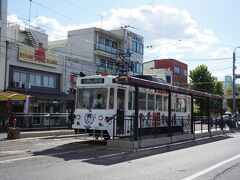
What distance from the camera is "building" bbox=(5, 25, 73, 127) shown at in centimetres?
3136

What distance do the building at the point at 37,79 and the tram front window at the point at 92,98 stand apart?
9.21 metres

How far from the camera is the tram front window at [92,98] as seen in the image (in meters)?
18.0

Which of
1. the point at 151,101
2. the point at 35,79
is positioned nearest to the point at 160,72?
the point at 35,79

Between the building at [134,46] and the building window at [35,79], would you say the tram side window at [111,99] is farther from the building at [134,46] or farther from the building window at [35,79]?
the building at [134,46]

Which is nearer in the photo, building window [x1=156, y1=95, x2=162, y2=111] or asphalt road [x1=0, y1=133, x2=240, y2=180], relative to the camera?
asphalt road [x1=0, y1=133, x2=240, y2=180]

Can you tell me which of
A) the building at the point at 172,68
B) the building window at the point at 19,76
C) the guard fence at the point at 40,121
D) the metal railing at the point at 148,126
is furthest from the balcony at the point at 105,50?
the building at the point at 172,68

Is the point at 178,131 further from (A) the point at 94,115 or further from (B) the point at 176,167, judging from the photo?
(B) the point at 176,167

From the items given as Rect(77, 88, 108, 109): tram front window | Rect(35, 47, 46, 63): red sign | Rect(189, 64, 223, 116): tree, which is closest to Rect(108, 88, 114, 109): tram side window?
Rect(77, 88, 108, 109): tram front window

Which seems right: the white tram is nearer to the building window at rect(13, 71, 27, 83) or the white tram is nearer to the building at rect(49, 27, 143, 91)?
the building window at rect(13, 71, 27, 83)

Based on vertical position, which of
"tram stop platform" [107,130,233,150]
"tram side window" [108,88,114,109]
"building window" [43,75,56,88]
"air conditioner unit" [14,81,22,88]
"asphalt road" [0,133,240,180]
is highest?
"building window" [43,75,56,88]

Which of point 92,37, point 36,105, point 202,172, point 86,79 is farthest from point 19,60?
point 202,172

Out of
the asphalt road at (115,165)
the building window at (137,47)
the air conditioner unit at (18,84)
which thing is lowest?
the asphalt road at (115,165)

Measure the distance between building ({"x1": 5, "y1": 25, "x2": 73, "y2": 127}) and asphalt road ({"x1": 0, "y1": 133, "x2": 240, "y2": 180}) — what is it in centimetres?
1421

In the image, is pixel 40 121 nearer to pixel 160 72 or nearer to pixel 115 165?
pixel 115 165
